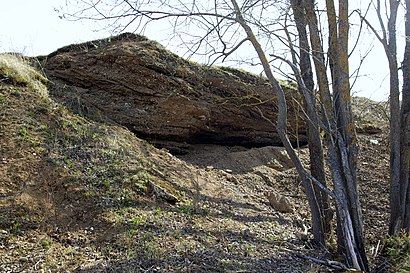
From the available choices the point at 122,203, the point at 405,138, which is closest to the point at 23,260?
the point at 122,203

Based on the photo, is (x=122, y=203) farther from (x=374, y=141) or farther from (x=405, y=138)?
(x=374, y=141)

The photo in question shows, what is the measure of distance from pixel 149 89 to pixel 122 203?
344 centimetres

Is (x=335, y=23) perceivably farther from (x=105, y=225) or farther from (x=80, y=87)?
(x=80, y=87)

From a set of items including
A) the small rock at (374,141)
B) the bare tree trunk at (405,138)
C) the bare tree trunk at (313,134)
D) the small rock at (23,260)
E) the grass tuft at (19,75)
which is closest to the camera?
the small rock at (23,260)

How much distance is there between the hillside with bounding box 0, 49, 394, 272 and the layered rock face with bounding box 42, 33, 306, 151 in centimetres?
58

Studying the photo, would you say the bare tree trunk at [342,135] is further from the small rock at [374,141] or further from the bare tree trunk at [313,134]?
the small rock at [374,141]

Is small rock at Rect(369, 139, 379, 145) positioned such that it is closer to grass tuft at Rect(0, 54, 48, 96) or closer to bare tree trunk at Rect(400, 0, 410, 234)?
bare tree trunk at Rect(400, 0, 410, 234)

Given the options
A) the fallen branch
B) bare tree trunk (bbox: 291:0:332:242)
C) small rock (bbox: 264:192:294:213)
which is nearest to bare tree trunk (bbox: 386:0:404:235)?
bare tree trunk (bbox: 291:0:332:242)

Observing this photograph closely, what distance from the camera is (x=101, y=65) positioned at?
26.4ft

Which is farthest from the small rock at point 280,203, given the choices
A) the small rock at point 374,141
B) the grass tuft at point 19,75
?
the grass tuft at point 19,75

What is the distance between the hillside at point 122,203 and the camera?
409cm

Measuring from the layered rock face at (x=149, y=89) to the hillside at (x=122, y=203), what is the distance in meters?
0.58

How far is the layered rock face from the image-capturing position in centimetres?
778

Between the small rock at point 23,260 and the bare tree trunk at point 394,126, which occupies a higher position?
the bare tree trunk at point 394,126
